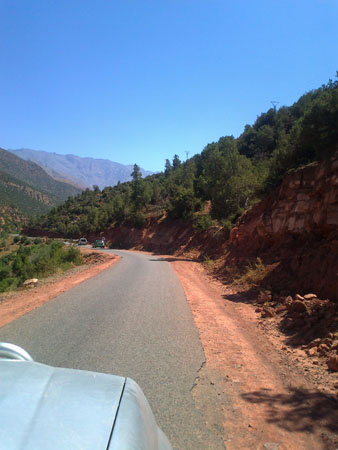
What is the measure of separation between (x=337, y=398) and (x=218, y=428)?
6.35ft

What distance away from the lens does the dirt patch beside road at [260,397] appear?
344 centimetres

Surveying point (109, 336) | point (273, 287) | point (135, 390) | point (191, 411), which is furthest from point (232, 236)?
point (135, 390)

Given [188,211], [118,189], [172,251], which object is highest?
[118,189]

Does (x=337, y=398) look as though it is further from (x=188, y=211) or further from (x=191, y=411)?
(x=188, y=211)

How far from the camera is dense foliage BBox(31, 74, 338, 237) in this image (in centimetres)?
1388

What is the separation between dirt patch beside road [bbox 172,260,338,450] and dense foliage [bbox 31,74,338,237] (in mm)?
9391

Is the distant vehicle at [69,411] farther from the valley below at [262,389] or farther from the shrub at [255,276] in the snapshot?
the shrub at [255,276]

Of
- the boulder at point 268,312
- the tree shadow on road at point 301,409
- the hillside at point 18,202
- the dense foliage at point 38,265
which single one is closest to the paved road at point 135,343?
Result: the tree shadow on road at point 301,409

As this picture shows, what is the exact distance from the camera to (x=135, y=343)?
5930mm

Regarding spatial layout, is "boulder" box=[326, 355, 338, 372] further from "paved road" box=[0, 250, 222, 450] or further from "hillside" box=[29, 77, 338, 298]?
"hillside" box=[29, 77, 338, 298]

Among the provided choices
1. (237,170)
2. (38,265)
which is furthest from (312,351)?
(237,170)

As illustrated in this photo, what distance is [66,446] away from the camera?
151 cm

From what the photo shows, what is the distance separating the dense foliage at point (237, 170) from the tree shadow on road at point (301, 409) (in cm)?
1051

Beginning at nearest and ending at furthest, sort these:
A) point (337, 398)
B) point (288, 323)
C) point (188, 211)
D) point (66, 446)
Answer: point (66, 446) → point (337, 398) → point (288, 323) → point (188, 211)
